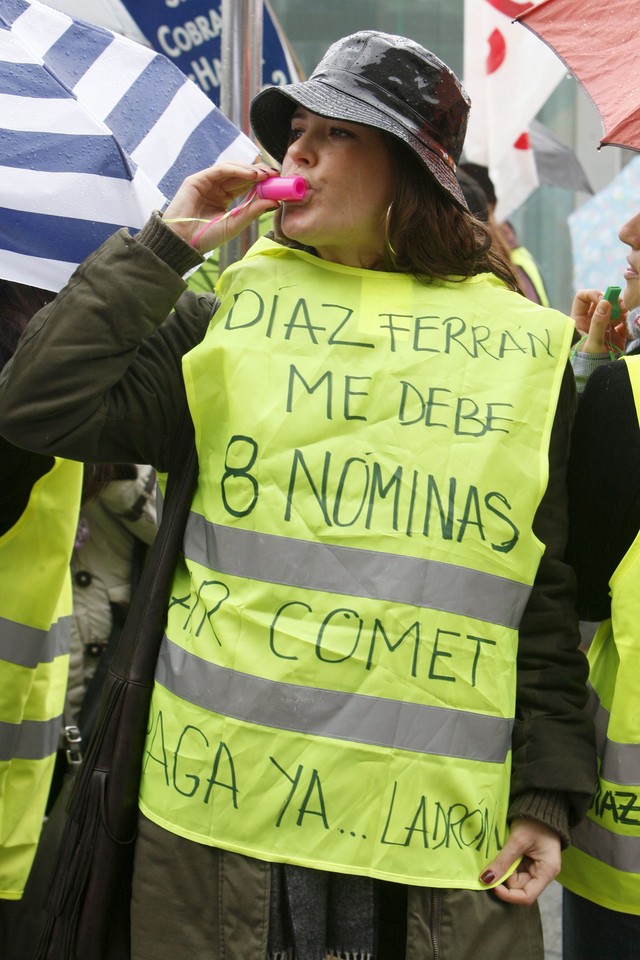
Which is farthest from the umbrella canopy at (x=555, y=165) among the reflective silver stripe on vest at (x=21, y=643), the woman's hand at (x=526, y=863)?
the woman's hand at (x=526, y=863)

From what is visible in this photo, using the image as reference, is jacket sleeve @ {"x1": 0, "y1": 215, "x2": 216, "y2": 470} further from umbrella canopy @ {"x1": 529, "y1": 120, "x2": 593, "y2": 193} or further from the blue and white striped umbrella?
umbrella canopy @ {"x1": 529, "y1": 120, "x2": 593, "y2": 193}

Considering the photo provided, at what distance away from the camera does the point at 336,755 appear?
191 cm

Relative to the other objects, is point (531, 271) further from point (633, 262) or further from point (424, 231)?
point (424, 231)

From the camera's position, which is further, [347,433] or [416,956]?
[347,433]

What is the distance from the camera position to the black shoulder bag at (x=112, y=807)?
78.9 inches

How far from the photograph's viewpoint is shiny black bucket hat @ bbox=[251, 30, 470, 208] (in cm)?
213

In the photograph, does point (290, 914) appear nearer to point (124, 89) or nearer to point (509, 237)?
point (124, 89)

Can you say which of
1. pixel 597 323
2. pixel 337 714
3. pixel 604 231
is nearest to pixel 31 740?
pixel 337 714

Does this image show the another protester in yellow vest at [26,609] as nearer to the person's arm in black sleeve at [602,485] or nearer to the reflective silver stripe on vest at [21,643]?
the reflective silver stripe on vest at [21,643]

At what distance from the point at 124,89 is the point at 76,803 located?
5.06 ft

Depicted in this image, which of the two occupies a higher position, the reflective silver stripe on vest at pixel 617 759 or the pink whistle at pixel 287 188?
the pink whistle at pixel 287 188

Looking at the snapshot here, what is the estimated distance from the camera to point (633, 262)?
7.85 ft

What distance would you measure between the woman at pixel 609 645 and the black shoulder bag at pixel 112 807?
2.35 feet

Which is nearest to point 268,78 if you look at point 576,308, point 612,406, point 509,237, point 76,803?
point 509,237
